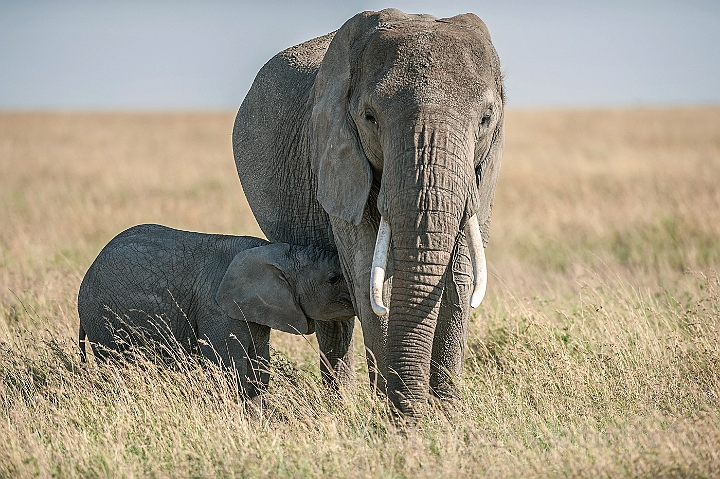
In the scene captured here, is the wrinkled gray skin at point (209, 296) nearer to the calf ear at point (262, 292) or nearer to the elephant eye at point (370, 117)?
the calf ear at point (262, 292)

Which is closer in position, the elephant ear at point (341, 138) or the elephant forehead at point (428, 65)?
the elephant forehead at point (428, 65)

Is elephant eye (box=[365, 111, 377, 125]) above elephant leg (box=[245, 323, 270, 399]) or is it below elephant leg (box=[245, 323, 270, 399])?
above

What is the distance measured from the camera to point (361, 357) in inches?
287

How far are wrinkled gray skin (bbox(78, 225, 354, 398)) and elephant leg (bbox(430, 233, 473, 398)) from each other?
0.72 metres

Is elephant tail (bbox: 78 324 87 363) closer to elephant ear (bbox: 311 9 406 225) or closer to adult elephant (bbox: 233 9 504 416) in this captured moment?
adult elephant (bbox: 233 9 504 416)

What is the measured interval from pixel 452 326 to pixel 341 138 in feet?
4.02

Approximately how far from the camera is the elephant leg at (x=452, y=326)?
17.0 ft

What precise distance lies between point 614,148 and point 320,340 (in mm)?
24205

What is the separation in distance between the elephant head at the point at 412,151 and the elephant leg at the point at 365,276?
0.10 metres

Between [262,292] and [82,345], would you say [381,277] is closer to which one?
[262,292]

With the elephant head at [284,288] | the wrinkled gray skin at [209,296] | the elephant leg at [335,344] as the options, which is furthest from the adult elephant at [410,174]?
the elephant leg at [335,344]

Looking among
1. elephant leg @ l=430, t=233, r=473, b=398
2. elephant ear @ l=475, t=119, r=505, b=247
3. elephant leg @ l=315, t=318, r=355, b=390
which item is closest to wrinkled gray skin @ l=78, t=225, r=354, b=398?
elephant leg @ l=315, t=318, r=355, b=390

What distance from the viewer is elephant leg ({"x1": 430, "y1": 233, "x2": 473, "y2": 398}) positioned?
5.19m

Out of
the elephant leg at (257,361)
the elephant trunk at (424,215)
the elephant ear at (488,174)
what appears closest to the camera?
the elephant trunk at (424,215)
